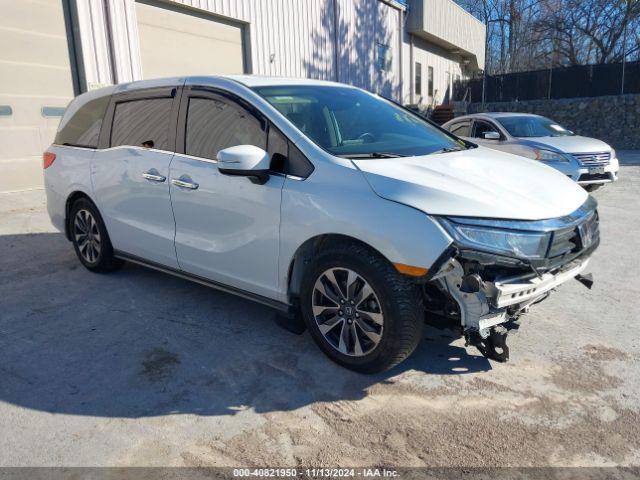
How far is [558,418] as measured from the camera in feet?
9.11

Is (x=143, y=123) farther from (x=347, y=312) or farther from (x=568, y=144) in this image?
(x=568, y=144)

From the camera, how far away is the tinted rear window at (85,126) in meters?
4.94

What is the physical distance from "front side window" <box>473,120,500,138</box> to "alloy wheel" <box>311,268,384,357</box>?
7.89 m

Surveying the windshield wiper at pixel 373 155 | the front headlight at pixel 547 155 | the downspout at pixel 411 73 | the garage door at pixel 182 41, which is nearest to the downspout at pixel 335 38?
the garage door at pixel 182 41

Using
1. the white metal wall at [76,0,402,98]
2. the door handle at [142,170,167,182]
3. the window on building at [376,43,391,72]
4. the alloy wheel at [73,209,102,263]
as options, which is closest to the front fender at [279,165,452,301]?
the door handle at [142,170,167,182]

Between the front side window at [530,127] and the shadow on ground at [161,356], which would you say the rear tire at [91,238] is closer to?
the shadow on ground at [161,356]

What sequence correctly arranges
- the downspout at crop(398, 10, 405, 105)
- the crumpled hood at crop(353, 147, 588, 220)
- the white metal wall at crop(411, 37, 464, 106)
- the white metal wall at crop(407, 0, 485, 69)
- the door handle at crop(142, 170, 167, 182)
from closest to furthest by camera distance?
1. the crumpled hood at crop(353, 147, 588, 220)
2. the door handle at crop(142, 170, 167, 182)
3. the downspout at crop(398, 10, 405, 105)
4. the white metal wall at crop(407, 0, 485, 69)
5. the white metal wall at crop(411, 37, 464, 106)

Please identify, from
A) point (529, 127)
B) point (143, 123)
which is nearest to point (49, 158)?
point (143, 123)

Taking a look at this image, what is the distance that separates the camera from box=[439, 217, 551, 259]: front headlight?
108 inches

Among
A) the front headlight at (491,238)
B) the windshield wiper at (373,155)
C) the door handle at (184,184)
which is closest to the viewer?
the front headlight at (491,238)

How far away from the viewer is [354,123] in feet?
12.8

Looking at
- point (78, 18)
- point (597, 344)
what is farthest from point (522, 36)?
point (597, 344)

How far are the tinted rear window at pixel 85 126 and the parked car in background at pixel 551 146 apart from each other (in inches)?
239

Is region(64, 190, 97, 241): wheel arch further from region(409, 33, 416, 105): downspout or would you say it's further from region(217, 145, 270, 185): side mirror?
region(409, 33, 416, 105): downspout
